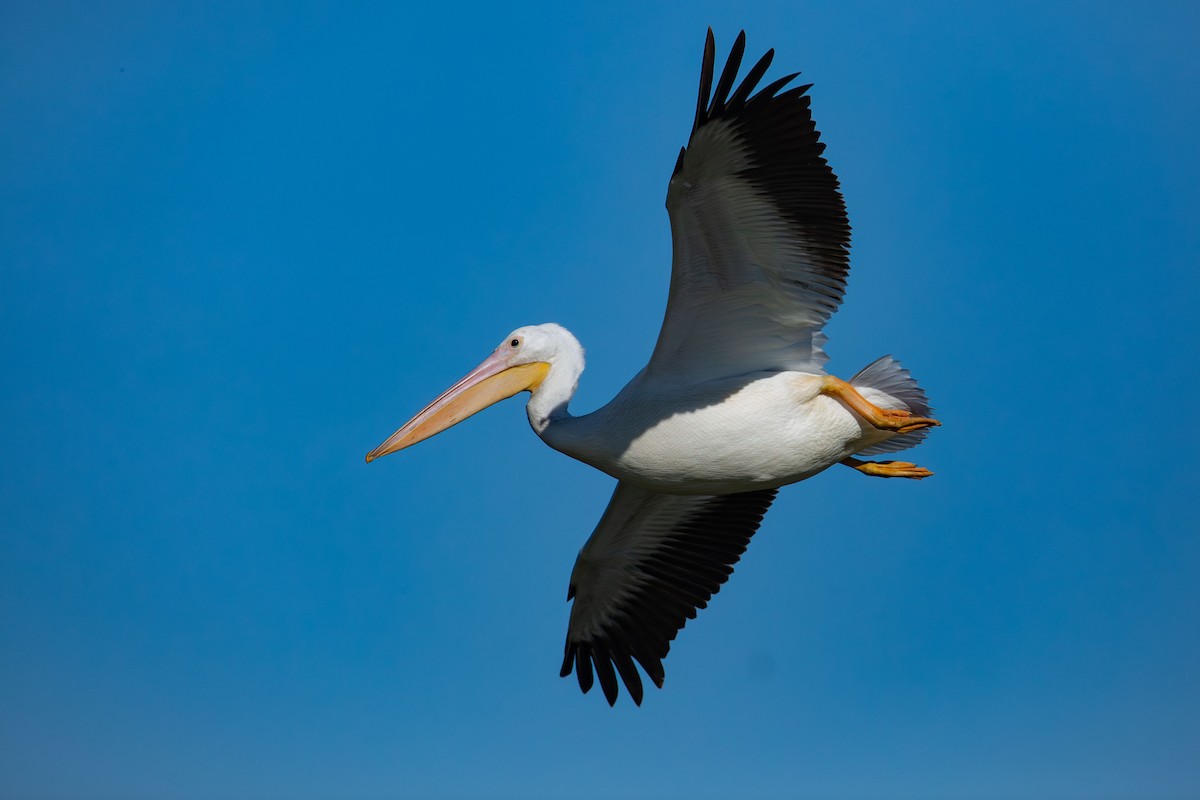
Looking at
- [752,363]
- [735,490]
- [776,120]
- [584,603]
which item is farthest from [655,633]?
[776,120]

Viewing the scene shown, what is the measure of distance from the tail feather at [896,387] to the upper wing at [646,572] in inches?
38.6

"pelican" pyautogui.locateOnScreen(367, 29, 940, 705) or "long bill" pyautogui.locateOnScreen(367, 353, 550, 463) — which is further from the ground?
"long bill" pyautogui.locateOnScreen(367, 353, 550, 463)

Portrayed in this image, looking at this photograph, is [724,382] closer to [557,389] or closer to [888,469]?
[557,389]

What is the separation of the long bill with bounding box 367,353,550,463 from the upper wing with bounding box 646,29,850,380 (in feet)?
3.44

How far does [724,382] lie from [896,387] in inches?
57.2

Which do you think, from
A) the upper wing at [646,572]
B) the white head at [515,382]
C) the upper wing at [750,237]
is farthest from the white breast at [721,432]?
the upper wing at [646,572]

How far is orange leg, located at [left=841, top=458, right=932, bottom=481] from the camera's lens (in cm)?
771

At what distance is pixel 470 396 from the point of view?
26.0ft

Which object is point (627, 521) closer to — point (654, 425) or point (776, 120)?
point (654, 425)

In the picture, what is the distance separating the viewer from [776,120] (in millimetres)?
6234

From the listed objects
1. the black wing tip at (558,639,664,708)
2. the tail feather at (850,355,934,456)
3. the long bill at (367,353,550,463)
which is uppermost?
the long bill at (367,353,550,463)

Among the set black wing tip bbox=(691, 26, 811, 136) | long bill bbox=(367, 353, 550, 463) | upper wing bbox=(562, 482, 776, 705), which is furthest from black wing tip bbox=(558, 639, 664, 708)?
black wing tip bbox=(691, 26, 811, 136)

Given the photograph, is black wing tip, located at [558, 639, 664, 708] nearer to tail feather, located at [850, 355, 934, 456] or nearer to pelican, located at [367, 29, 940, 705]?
pelican, located at [367, 29, 940, 705]

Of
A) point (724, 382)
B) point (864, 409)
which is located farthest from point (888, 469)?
point (724, 382)
